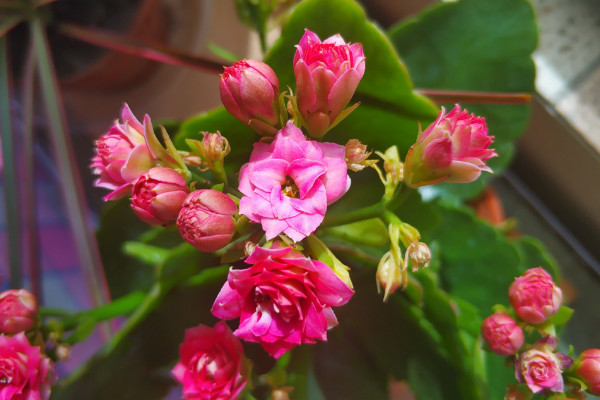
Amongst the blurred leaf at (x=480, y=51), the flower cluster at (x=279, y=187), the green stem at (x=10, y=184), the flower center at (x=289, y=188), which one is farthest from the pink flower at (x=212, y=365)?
the blurred leaf at (x=480, y=51)

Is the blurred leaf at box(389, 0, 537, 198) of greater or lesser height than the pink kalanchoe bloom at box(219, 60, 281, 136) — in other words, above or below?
above

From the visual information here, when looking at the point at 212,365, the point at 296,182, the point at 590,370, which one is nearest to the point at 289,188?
the point at 296,182

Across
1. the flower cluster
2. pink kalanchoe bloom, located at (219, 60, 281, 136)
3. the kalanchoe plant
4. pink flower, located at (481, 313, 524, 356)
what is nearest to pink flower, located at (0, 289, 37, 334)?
the kalanchoe plant

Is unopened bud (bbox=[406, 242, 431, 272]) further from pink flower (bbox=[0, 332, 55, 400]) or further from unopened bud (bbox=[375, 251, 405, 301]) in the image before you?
pink flower (bbox=[0, 332, 55, 400])

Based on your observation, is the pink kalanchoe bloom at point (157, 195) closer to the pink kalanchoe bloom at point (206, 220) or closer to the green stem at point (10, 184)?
the pink kalanchoe bloom at point (206, 220)

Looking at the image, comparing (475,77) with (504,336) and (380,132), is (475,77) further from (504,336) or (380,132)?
(504,336)

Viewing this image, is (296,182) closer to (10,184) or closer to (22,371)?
(22,371)
